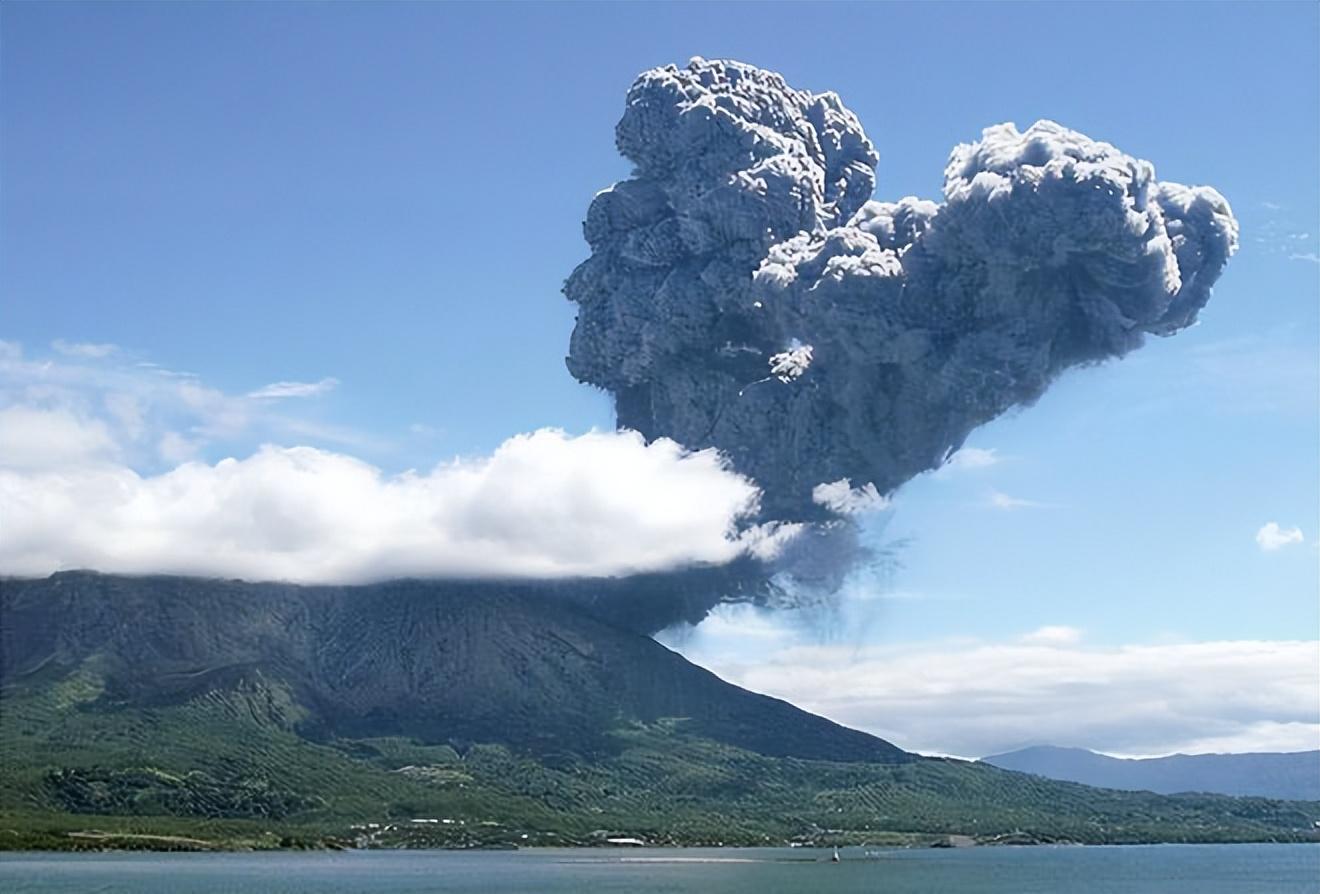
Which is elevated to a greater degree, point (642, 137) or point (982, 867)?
point (642, 137)

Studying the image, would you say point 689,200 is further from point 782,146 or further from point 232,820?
point 232,820

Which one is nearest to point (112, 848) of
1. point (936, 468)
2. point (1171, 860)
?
point (936, 468)

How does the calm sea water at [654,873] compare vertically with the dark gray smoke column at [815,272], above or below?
below

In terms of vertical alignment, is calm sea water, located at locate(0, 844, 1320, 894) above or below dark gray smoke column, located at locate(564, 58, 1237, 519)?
below

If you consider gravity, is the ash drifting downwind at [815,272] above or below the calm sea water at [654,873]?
above

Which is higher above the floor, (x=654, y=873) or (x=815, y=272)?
(x=815, y=272)

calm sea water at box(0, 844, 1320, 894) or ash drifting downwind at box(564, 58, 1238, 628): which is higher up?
ash drifting downwind at box(564, 58, 1238, 628)

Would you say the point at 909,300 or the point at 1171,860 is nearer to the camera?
the point at 909,300

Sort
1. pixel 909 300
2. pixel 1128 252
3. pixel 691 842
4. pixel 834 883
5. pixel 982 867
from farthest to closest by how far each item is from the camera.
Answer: pixel 691 842
pixel 982 867
pixel 909 300
pixel 1128 252
pixel 834 883
